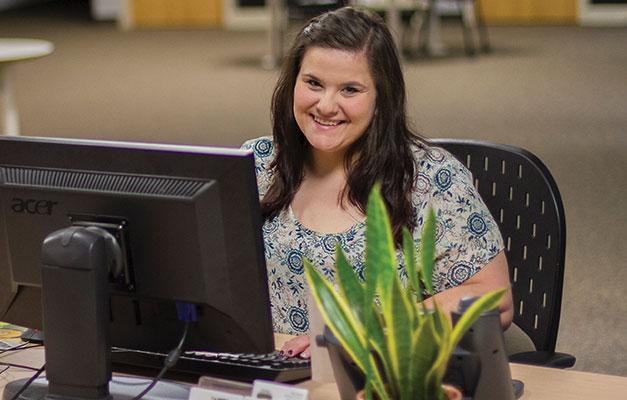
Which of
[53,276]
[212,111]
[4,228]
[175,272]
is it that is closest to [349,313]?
[175,272]

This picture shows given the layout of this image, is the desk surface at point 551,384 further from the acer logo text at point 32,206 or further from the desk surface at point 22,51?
the desk surface at point 22,51

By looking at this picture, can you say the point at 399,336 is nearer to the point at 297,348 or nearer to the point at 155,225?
the point at 155,225

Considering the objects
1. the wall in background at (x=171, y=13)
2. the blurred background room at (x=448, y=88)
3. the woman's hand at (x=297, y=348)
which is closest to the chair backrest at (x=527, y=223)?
the woman's hand at (x=297, y=348)

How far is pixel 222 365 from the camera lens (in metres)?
1.50

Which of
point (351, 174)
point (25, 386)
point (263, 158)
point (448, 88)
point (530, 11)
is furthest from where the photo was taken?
point (530, 11)

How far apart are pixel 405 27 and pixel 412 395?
10.0 meters

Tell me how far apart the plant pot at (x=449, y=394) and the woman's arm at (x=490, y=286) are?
52 cm

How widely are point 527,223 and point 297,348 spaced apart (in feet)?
2.09

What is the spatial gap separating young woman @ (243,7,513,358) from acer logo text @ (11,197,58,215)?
601 millimetres

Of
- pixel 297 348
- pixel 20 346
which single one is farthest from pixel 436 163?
pixel 20 346

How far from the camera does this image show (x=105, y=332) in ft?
4.34

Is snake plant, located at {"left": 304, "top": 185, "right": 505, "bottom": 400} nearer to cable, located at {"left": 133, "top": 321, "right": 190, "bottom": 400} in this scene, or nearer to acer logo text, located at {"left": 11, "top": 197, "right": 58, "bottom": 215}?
cable, located at {"left": 133, "top": 321, "right": 190, "bottom": 400}

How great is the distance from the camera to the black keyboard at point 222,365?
1.47 metres

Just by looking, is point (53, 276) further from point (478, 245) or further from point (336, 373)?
point (478, 245)
